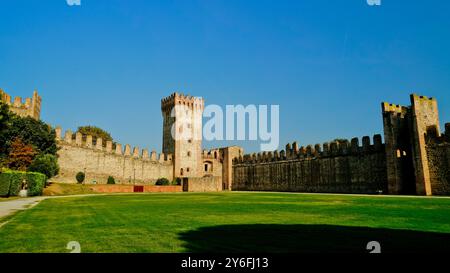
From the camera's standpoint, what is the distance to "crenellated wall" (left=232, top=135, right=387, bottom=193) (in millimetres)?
33656

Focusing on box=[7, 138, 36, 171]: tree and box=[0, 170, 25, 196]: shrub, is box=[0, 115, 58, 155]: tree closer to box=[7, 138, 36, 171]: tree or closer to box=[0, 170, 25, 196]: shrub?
box=[7, 138, 36, 171]: tree

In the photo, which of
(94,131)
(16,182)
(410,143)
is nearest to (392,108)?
(410,143)

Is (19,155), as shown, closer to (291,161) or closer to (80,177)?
(80,177)

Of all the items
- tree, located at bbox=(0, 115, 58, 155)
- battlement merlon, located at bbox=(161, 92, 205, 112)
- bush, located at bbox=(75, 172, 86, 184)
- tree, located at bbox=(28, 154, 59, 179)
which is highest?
battlement merlon, located at bbox=(161, 92, 205, 112)

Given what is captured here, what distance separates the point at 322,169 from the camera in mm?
40094

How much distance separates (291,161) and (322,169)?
5.90m

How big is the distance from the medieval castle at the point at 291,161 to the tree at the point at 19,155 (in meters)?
8.18

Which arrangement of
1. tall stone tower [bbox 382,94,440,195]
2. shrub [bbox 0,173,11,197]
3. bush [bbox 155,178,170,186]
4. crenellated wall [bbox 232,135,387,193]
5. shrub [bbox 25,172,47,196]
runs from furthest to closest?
bush [bbox 155,178,170,186]
crenellated wall [bbox 232,135,387,193]
tall stone tower [bbox 382,94,440,195]
shrub [bbox 25,172,47,196]
shrub [bbox 0,173,11,197]

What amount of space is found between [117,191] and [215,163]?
25.8 meters

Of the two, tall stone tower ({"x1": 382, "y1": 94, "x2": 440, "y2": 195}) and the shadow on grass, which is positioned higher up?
tall stone tower ({"x1": 382, "y1": 94, "x2": 440, "y2": 195})

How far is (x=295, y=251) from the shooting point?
430cm

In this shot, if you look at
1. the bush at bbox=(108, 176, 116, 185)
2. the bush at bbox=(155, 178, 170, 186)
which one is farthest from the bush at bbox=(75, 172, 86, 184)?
the bush at bbox=(155, 178, 170, 186)

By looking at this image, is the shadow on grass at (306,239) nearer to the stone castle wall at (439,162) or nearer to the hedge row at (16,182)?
the hedge row at (16,182)

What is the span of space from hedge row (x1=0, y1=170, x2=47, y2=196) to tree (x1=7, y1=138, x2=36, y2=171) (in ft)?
24.2
